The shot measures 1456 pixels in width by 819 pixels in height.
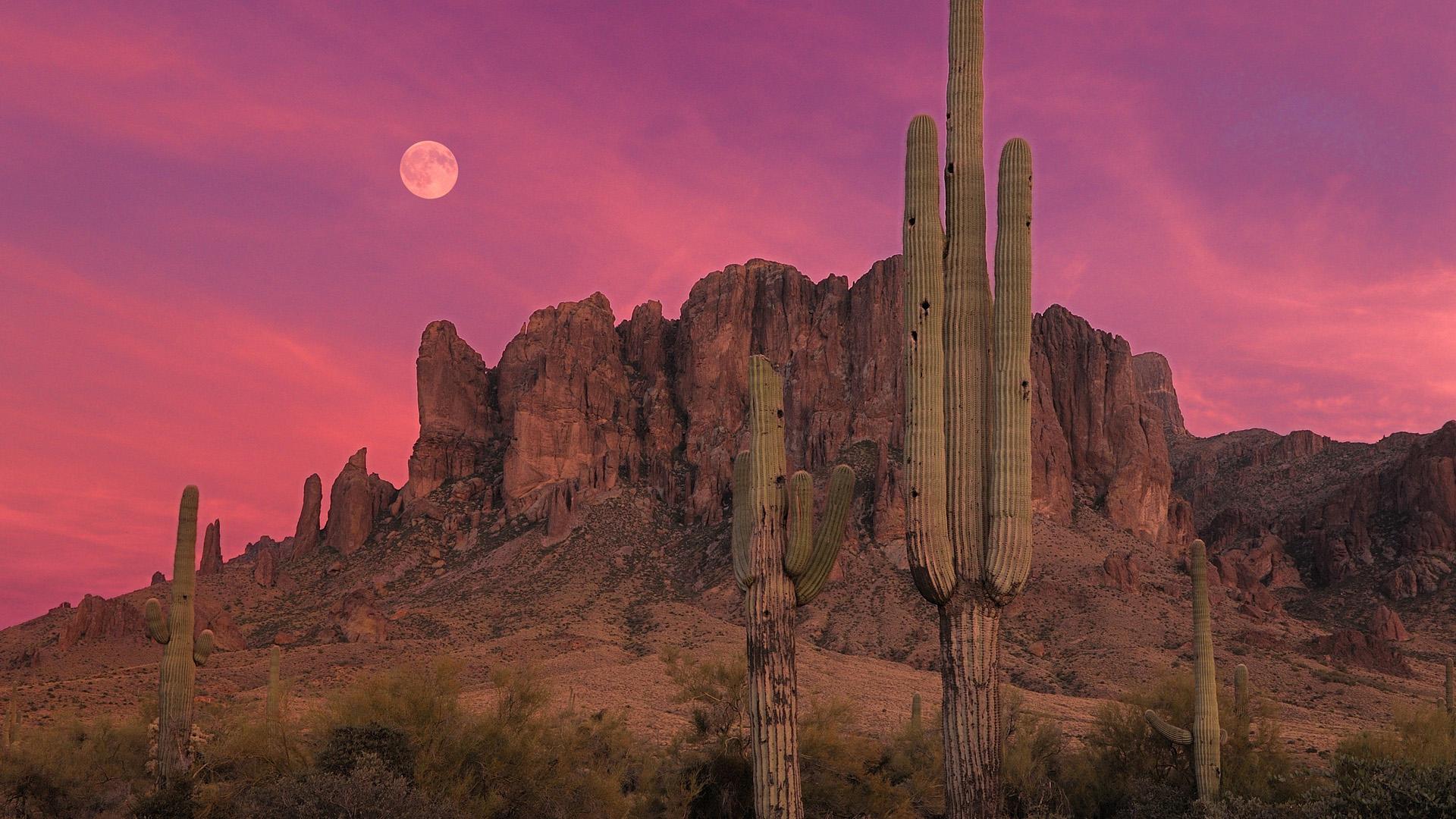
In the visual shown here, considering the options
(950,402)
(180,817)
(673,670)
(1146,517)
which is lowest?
(180,817)

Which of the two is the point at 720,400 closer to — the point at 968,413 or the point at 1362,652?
the point at 1362,652

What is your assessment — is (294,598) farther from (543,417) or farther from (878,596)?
(878,596)

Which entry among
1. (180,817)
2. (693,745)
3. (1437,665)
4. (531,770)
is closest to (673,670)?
(693,745)

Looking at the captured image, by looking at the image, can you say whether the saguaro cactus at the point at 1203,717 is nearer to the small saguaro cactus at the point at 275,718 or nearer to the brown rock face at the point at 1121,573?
the small saguaro cactus at the point at 275,718

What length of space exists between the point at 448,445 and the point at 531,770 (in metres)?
84.1

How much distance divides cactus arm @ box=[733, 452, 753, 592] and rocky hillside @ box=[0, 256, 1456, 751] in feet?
71.8

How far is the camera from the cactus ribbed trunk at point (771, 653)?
43.3 feet

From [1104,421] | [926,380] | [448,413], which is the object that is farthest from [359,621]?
[1104,421]

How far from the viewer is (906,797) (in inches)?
773

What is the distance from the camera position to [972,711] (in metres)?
11.7

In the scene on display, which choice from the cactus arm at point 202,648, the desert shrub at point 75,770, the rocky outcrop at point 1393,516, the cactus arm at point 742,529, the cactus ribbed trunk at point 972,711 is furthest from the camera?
the rocky outcrop at point 1393,516

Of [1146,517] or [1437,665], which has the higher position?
[1146,517]

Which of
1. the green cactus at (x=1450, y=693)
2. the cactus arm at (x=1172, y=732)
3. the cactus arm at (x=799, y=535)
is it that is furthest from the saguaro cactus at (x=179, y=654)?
the green cactus at (x=1450, y=693)

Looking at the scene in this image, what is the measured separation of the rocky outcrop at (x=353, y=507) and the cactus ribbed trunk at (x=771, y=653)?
263ft
